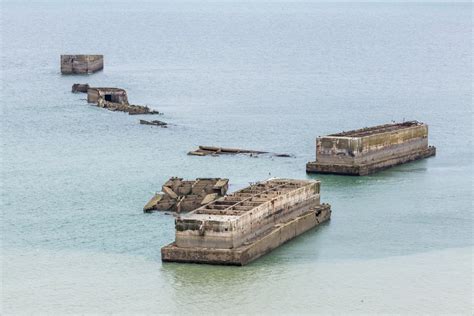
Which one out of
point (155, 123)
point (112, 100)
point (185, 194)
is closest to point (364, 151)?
point (185, 194)

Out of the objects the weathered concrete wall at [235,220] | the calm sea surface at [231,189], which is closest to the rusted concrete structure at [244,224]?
the weathered concrete wall at [235,220]

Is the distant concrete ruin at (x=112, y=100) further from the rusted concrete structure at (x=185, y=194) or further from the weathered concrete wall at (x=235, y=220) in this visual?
the weathered concrete wall at (x=235, y=220)

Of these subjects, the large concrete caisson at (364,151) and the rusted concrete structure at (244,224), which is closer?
Result: the rusted concrete structure at (244,224)

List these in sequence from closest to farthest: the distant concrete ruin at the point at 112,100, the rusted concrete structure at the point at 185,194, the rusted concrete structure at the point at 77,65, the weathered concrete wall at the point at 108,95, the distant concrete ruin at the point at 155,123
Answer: the rusted concrete structure at the point at 185,194 < the distant concrete ruin at the point at 155,123 < the distant concrete ruin at the point at 112,100 < the weathered concrete wall at the point at 108,95 < the rusted concrete structure at the point at 77,65

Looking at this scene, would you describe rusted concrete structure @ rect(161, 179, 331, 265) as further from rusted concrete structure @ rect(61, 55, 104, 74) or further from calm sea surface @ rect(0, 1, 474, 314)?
rusted concrete structure @ rect(61, 55, 104, 74)

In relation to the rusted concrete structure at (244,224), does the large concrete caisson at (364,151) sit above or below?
above

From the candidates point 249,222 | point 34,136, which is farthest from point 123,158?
point 249,222
